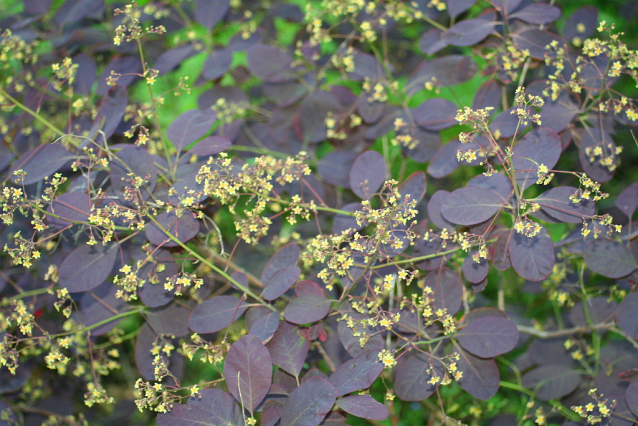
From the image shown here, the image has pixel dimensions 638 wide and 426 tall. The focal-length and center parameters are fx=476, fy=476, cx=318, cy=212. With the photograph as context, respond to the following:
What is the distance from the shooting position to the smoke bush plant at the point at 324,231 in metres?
1.12

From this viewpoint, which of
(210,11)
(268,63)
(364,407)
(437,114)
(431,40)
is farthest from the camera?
(210,11)

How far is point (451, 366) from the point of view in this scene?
1.08m

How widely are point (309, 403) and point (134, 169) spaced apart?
74 centimetres

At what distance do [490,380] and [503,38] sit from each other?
0.98 metres

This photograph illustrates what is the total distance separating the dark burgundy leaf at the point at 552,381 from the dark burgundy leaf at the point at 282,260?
82cm

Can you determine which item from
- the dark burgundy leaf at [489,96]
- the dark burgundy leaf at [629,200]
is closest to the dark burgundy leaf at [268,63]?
the dark burgundy leaf at [489,96]

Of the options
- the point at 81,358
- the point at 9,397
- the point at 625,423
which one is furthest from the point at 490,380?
the point at 9,397

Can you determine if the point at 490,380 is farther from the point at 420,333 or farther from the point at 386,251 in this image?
the point at 386,251

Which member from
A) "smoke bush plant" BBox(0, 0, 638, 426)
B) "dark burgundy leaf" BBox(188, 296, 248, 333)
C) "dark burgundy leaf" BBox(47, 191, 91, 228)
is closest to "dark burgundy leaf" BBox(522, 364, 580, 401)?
"smoke bush plant" BBox(0, 0, 638, 426)

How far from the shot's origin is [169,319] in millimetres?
1325

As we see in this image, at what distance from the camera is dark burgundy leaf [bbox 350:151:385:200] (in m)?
1.32

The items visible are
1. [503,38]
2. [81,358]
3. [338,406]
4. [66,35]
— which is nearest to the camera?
[338,406]

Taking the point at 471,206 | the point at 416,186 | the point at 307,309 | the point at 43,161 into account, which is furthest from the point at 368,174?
the point at 43,161

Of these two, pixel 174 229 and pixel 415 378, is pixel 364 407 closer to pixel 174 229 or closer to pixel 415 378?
pixel 415 378
